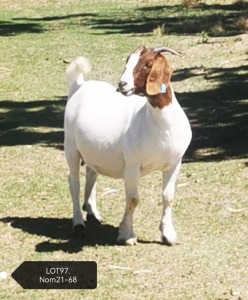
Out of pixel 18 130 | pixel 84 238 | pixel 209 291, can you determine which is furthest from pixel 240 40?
pixel 209 291

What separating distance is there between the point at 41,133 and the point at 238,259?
554 centimetres

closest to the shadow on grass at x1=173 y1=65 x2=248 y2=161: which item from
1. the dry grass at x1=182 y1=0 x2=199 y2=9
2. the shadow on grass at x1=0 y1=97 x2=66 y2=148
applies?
the shadow on grass at x1=0 y1=97 x2=66 y2=148

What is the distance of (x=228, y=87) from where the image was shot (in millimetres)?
14984

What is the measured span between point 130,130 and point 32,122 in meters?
5.87

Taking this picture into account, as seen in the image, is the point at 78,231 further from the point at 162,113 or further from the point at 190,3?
the point at 190,3

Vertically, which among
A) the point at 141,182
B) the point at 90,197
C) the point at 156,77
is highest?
the point at 156,77

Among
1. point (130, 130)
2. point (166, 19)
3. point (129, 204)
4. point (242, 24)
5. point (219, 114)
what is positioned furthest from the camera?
point (166, 19)

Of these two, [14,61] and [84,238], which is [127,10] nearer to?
[14,61]

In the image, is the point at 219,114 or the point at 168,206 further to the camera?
the point at 219,114

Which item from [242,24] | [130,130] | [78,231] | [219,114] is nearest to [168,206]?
[130,130]

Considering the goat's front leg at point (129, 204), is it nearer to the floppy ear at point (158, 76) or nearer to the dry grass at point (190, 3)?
the floppy ear at point (158, 76)

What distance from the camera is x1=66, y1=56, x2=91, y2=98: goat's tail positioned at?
868 centimetres

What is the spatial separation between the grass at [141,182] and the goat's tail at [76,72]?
117cm

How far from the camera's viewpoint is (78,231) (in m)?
8.39
